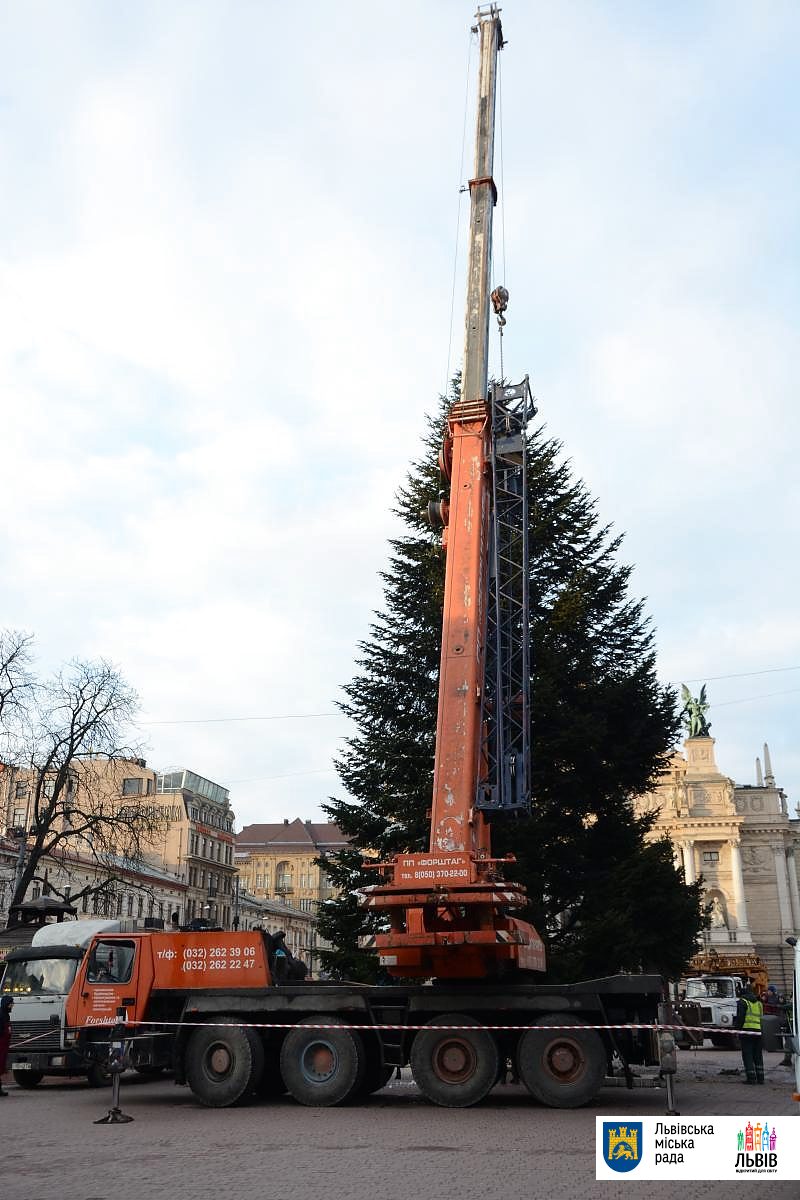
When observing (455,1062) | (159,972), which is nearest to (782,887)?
(455,1062)

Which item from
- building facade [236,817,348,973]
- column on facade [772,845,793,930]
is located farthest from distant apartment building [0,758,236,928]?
column on facade [772,845,793,930]

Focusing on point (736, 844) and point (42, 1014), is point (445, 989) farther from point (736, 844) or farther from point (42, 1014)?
point (736, 844)

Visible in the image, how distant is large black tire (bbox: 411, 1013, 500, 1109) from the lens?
15211 millimetres

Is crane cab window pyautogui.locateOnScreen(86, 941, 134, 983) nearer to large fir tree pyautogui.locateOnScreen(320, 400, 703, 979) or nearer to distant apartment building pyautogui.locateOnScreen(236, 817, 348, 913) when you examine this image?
large fir tree pyautogui.locateOnScreen(320, 400, 703, 979)

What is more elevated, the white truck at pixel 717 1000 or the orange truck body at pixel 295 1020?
the white truck at pixel 717 1000

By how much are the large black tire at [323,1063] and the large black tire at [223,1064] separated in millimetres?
489

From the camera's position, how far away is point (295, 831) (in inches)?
5714

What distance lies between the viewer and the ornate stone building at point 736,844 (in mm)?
92188

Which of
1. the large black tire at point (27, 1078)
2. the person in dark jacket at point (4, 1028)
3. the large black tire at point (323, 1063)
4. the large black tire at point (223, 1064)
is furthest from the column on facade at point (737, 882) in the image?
the large black tire at point (223, 1064)

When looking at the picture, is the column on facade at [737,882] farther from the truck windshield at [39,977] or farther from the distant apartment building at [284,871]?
the truck windshield at [39,977]

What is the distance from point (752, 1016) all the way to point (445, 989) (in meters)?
7.37

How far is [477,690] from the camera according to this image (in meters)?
16.7

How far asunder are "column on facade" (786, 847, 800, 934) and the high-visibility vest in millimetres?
79754

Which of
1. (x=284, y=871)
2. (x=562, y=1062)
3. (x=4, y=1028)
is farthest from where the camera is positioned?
(x=284, y=871)
